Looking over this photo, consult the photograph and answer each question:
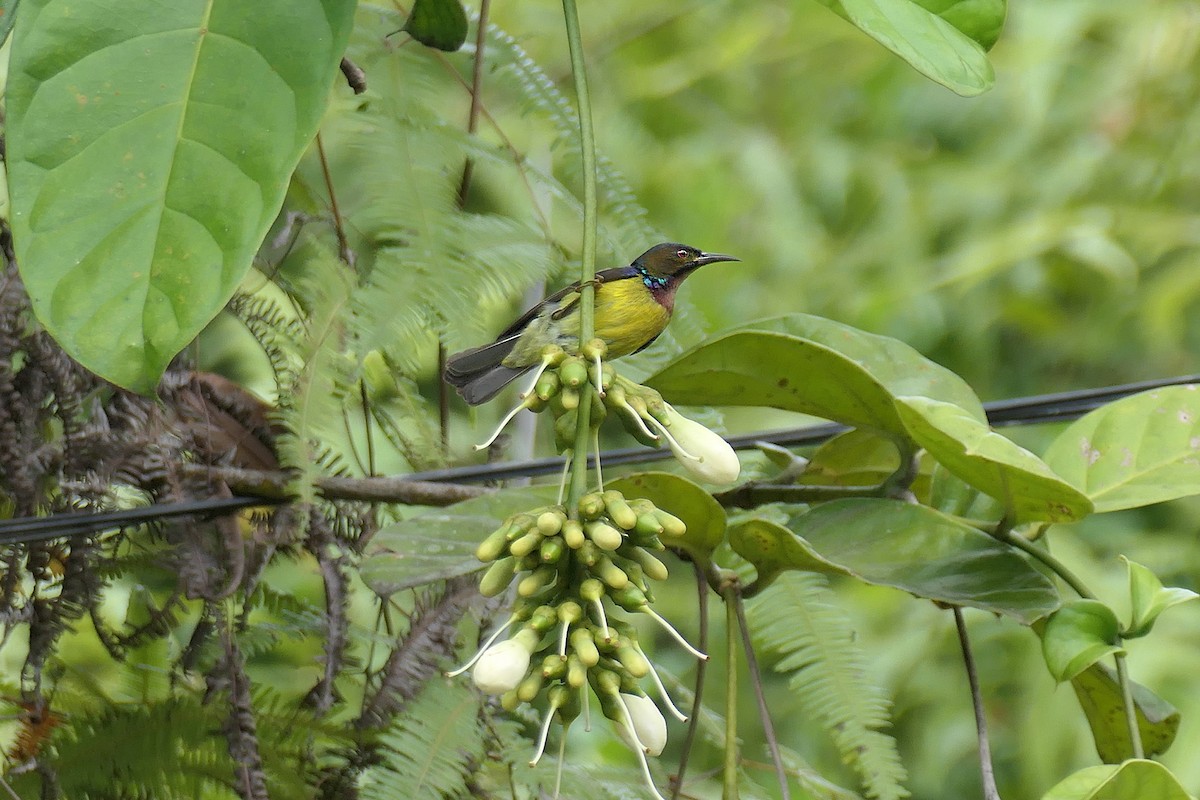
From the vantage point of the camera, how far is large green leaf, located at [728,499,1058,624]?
2.36ft

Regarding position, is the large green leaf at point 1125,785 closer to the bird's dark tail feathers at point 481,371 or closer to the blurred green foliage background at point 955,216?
the bird's dark tail feathers at point 481,371

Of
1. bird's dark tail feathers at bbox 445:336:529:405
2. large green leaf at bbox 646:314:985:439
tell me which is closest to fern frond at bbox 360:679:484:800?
bird's dark tail feathers at bbox 445:336:529:405

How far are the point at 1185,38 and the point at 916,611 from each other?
5.63 ft

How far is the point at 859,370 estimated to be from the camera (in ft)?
2.36

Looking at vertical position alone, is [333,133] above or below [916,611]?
above

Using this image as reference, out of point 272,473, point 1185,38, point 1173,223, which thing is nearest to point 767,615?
point 272,473

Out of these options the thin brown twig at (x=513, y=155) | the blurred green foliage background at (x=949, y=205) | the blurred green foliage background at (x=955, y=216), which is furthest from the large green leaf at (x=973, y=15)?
the blurred green foliage background at (x=949, y=205)

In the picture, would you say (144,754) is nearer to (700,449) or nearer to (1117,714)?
(700,449)

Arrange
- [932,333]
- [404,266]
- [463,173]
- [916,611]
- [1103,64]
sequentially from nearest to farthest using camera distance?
1. [404,266]
2. [463,173]
3. [916,611]
4. [932,333]
5. [1103,64]

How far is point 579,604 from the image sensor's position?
0.56m

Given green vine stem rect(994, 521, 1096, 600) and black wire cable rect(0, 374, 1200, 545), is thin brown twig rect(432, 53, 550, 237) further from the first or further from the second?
green vine stem rect(994, 521, 1096, 600)

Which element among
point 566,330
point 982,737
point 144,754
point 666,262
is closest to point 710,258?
point 666,262

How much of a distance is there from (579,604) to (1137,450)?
1.48ft

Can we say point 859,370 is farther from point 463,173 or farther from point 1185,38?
point 1185,38
